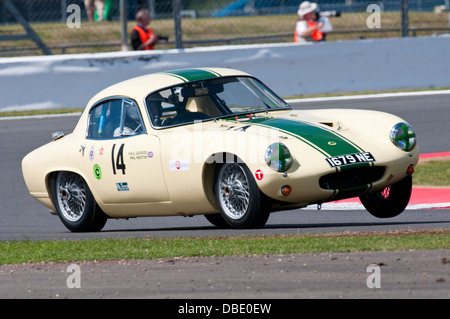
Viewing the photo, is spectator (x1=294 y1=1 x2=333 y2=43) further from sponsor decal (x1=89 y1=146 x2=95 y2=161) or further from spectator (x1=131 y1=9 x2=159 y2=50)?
sponsor decal (x1=89 y1=146 x2=95 y2=161)

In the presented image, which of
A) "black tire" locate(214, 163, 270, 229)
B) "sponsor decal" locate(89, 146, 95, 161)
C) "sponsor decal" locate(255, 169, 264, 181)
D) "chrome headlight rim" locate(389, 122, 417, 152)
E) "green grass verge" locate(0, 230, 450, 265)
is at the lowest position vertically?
"green grass verge" locate(0, 230, 450, 265)

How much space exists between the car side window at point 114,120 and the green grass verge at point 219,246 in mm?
1242

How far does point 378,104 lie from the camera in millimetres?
16719

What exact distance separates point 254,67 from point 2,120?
4.64 meters

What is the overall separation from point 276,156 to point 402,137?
1.36m

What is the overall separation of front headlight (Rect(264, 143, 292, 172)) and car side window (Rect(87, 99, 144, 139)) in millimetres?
1582

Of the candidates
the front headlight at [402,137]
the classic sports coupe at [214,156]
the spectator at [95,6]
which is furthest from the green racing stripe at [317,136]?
the spectator at [95,6]

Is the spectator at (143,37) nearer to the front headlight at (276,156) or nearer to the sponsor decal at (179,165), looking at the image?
the sponsor decal at (179,165)

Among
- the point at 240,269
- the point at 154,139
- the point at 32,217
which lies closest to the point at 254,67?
the point at 32,217

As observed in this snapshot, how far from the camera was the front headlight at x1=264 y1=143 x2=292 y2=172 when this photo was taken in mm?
7859

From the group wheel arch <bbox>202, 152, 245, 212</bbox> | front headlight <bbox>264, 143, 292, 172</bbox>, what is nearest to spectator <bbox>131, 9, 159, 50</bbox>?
wheel arch <bbox>202, 152, 245, 212</bbox>

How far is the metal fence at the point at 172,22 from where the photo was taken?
18.0 m

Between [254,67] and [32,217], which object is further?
[254,67]
